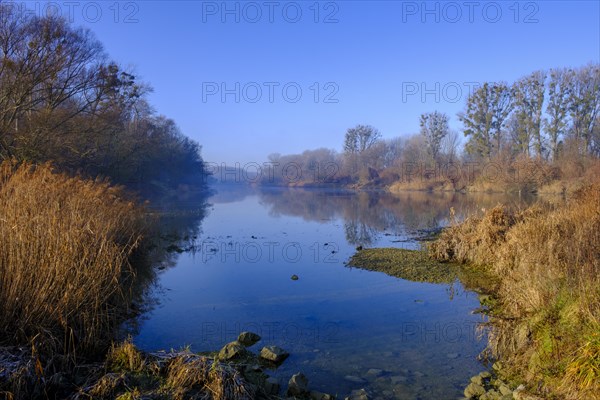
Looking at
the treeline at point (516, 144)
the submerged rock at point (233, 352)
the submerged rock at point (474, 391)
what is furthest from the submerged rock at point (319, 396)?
the treeline at point (516, 144)

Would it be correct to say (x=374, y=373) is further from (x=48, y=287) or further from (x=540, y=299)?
(x=48, y=287)

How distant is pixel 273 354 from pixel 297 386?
0.99 m

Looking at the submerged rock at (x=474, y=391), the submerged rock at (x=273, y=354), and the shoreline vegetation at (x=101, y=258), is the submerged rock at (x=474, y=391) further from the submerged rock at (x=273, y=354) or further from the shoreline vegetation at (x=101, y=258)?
the submerged rock at (x=273, y=354)

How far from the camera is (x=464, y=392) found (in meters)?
4.61

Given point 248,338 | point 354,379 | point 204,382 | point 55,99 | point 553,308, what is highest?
point 55,99

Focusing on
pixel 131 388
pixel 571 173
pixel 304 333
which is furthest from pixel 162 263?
pixel 571 173

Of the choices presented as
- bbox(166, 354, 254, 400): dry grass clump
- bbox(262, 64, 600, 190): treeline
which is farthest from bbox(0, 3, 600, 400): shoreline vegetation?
bbox(262, 64, 600, 190): treeline

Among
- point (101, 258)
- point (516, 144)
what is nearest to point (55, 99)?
point (101, 258)

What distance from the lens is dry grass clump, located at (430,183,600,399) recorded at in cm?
403

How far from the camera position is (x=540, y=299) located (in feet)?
18.2

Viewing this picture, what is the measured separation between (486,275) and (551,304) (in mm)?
4757

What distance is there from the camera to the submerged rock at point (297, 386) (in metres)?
4.50

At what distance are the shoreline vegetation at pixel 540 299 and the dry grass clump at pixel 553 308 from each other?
10 millimetres

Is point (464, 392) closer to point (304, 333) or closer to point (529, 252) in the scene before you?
point (304, 333)
